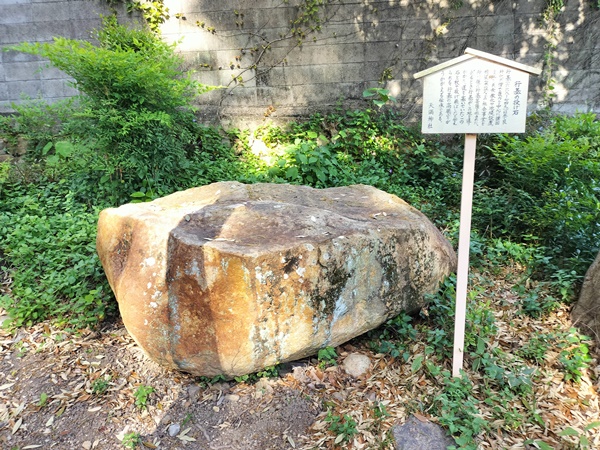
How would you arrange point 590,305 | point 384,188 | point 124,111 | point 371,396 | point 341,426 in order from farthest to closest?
point 384,188 < point 124,111 < point 590,305 < point 371,396 < point 341,426

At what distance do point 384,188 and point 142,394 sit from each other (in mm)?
3807

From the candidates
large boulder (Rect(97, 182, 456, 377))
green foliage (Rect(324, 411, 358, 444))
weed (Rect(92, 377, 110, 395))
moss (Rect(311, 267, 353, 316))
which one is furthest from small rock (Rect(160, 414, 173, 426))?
moss (Rect(311, 267, 353, 316))

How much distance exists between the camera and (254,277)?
2.56 m

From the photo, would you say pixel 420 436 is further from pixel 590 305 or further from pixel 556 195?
pixel 556 195

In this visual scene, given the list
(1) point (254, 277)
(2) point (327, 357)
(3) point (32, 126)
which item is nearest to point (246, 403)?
(2) point (327, 357)

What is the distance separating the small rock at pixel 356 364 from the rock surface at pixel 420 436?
1.69 feet

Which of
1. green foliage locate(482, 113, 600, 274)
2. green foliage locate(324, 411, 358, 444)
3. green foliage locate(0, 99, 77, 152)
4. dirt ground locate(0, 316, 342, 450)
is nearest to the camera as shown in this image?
green foliage locate(324, 411, 358, 444)

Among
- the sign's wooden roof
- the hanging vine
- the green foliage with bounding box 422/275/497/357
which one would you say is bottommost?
the green foliage with bounding box 422/275/497/357

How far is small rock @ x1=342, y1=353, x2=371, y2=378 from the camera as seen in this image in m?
2.96

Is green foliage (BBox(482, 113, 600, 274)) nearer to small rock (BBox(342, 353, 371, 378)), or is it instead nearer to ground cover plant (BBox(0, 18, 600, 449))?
ground cover plant (BBox(0, 18, 600, 449))

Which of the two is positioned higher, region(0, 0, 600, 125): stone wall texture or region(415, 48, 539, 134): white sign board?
region(0, 0, 600, 125): stone wall texture

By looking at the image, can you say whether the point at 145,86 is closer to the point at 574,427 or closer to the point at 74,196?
the point at 74,196

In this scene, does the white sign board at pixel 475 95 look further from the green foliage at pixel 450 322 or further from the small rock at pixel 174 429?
the small rock at pixel 174 429

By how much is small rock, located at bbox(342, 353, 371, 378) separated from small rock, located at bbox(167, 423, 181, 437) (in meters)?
1.23
